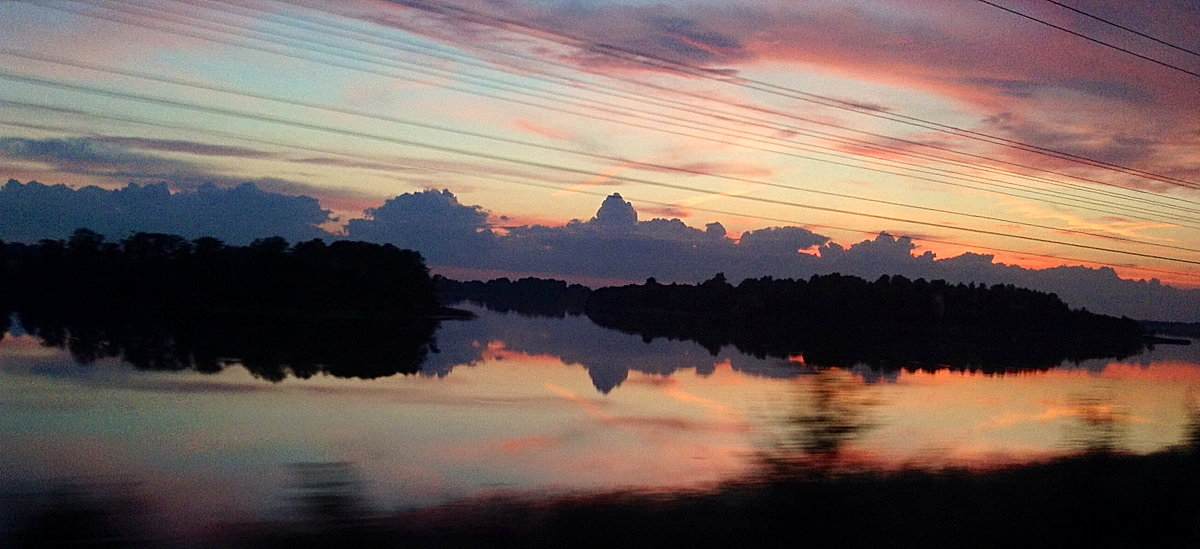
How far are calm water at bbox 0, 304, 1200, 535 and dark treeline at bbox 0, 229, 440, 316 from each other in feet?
154

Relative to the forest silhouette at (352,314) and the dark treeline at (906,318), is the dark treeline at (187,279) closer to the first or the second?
the forest silhouette at (352,314)

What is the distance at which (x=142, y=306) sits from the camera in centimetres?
8212

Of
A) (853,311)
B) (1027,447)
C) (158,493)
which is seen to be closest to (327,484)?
(158,493)

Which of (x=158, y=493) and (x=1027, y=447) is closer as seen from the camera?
(x=158, y=493)

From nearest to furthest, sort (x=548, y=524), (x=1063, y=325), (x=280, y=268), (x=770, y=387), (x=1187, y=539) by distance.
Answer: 1. (x=548, y=524)
2. (x=1187, y=539)
3. (x=770, y=387)
4. (x=280, y=268)
5. (x=1063, y=325)

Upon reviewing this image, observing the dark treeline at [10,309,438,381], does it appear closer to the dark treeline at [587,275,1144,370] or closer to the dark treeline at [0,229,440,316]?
the dark treeline at [0,229,440,316]

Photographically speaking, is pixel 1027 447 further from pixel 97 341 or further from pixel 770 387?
pixel 97 341

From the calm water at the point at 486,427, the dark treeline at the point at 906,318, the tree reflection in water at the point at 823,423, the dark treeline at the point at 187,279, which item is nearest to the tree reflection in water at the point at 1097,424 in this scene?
the calm water at the point at 486,427

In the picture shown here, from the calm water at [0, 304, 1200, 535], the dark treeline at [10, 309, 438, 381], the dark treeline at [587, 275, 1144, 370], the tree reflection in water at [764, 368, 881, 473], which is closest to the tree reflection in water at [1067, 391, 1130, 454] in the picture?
the calm water at [0, 304, 1200, 535]

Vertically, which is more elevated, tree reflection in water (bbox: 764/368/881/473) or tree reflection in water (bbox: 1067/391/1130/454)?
tree reflection in water (bbox: 764/368/881/473)

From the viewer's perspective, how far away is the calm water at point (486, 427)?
14.9 meters

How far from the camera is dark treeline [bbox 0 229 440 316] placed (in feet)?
Result: 283

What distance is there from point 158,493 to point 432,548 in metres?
5.74

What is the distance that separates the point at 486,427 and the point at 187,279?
253 ft
